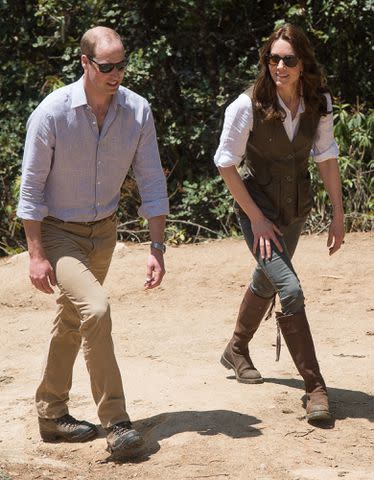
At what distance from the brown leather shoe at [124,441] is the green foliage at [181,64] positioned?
5765mm

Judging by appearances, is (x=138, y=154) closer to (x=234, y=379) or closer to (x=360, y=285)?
(x=234, y=379)

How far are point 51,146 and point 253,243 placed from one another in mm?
1193

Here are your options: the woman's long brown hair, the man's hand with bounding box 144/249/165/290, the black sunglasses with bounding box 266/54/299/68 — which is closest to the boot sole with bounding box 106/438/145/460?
the man's hand with bounding box 144/249/165/290

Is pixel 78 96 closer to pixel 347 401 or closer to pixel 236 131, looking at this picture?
pixel 236 131

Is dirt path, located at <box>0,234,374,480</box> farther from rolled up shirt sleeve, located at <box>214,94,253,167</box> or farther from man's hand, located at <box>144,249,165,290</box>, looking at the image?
rolled up shirt sleeve, located at <box>214,94,253,167</box>

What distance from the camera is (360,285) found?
8.53 meters

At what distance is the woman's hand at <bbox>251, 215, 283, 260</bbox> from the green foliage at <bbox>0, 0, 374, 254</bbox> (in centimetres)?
532

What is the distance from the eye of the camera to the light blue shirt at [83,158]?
5.14 metres

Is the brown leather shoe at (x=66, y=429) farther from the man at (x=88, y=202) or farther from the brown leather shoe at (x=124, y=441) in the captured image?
the brown leather shoe at (x=124, y=441)

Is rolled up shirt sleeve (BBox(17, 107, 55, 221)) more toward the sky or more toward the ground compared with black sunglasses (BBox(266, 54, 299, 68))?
more toward the ground

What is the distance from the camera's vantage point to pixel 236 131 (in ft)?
18.3

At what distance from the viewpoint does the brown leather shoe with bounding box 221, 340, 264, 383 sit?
6254 mm

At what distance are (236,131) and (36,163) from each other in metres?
1.05

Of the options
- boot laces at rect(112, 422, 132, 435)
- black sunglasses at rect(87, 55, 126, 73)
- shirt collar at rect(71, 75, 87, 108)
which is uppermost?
black sunglasses at rect(87, 55, 126, 73)
